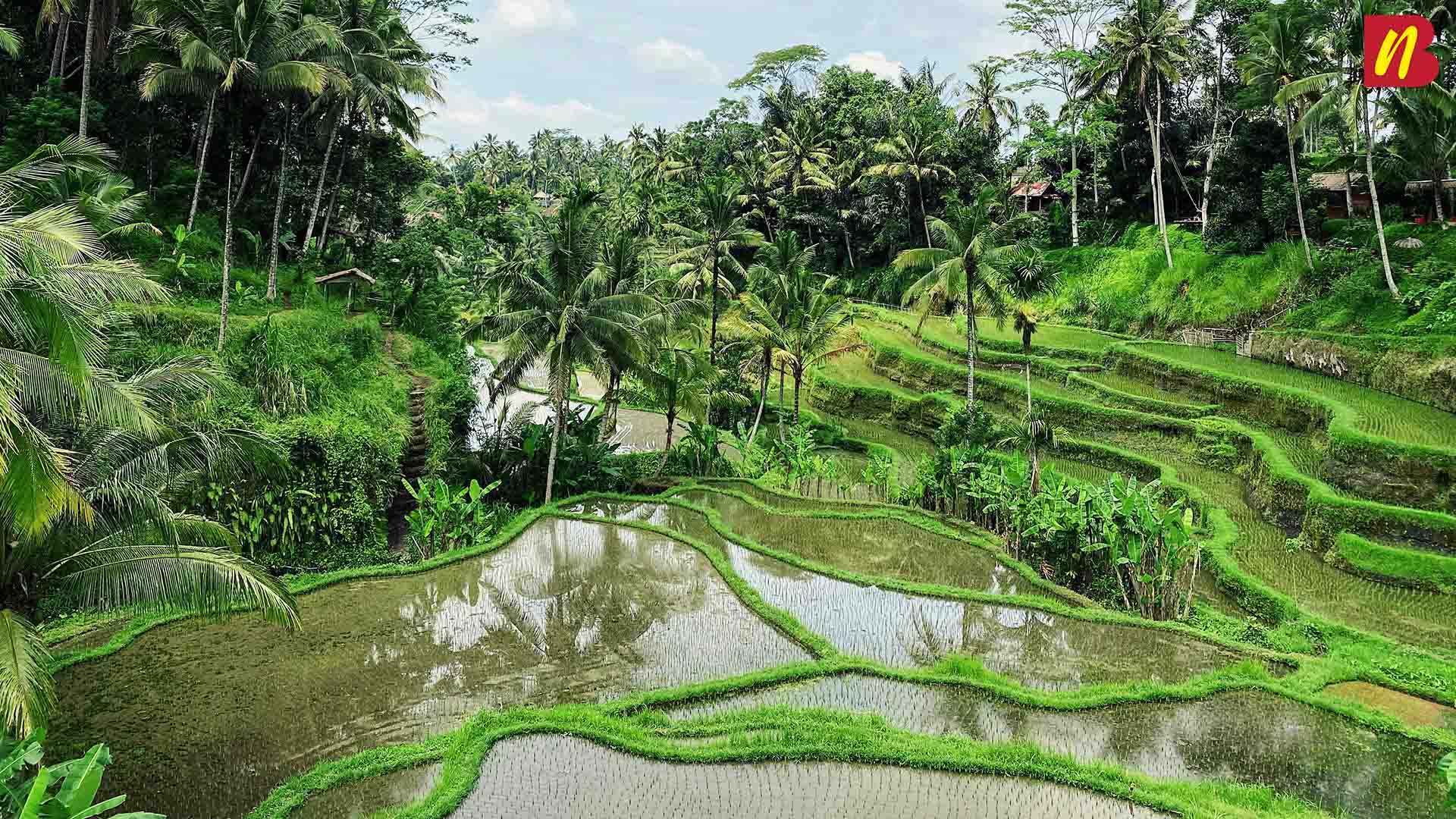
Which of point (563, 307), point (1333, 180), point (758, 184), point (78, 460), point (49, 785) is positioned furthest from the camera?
point (758, 184)

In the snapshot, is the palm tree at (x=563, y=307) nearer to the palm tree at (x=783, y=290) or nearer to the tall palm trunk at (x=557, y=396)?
the tall palm trunk at (x=557, y=396)

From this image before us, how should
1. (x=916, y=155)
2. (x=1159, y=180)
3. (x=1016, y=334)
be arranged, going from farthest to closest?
(x=916, y=155) < (x=1016, y=334) < (x=1159, y=180)

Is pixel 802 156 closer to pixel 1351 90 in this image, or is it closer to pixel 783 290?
pixel 783 290

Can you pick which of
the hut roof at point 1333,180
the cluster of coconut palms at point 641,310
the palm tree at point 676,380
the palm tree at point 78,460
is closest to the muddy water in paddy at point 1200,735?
the palm tree at point 78,460

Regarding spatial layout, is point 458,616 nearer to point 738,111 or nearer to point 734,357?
point 734,357

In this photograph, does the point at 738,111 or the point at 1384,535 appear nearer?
the point at 1384,535

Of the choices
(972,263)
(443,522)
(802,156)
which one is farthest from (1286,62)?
(443,522)

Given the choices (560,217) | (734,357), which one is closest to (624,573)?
(560,217)
